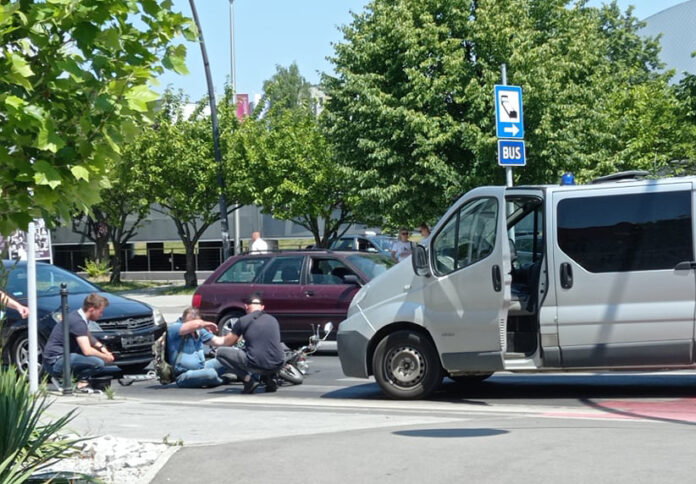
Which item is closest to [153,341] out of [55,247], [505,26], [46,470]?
[46,470]

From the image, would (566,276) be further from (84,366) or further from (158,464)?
(84,366)

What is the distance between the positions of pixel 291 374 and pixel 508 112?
4.96 meters

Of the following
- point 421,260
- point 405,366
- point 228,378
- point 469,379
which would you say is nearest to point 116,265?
point 228,378

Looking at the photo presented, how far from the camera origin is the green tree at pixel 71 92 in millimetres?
5562

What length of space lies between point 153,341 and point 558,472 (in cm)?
978

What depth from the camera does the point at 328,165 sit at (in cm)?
3659

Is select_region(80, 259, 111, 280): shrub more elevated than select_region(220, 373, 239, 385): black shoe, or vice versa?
select_region(80, 259, 111, 280): shrub

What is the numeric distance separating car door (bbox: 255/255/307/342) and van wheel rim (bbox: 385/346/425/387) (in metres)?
5.06

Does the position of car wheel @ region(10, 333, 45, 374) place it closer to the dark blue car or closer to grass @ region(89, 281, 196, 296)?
the dark blue car

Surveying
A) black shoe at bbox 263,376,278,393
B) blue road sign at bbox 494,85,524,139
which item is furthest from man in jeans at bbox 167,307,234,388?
blue road sign at bbox 494,85,524,139

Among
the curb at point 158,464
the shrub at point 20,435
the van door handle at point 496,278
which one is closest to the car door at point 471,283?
the van door handle at point 496,278

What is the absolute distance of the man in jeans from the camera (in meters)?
14.7

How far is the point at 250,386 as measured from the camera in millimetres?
14000

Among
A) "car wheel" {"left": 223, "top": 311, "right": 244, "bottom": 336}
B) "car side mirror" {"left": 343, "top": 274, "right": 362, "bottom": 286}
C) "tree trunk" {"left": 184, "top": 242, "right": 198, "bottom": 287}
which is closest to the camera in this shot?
"car side mirror" {"left": 343, "top": 274, "right": 362, "bottom": 286}
